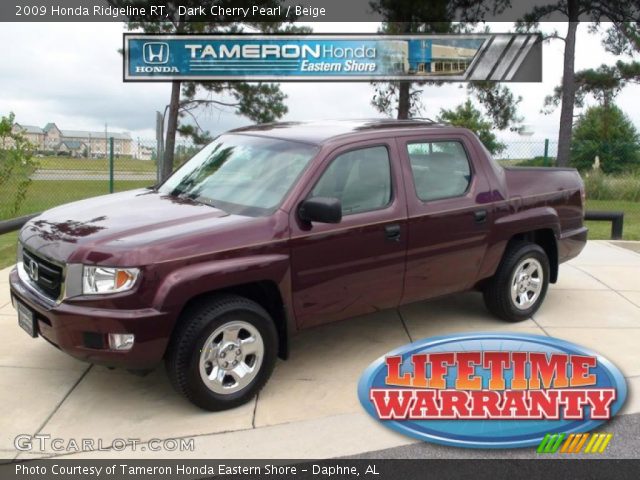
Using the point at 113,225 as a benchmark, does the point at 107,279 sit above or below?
below

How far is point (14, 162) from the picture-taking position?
445 inches

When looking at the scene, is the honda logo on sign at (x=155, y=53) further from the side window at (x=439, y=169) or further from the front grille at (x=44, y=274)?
the front grille at (x=44, y=274)

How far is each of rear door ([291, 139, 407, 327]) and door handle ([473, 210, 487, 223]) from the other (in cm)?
82

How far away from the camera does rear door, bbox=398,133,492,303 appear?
4.97 m

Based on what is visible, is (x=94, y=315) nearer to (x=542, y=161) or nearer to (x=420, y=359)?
(x=420, y=359)

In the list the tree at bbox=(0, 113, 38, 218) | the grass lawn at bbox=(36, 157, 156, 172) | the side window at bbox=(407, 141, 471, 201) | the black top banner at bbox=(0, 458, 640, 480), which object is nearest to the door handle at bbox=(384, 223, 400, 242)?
the side window at bbox=(407, 141, 471, 201)

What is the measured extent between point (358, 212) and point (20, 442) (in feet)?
8.53

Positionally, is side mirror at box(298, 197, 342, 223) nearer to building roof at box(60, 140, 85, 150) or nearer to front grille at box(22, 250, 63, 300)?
front grille at box(22, 250, 63, 300)

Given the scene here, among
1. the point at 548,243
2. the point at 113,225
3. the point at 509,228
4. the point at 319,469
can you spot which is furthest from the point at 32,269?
the point at 548,243

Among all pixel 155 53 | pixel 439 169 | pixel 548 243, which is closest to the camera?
pixel 439 169

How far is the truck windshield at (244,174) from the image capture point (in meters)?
4.47

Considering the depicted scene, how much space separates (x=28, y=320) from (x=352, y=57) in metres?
15.3

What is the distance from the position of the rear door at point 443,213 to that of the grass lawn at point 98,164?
1114 cm

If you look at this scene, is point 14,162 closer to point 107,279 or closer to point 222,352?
point 107,279
